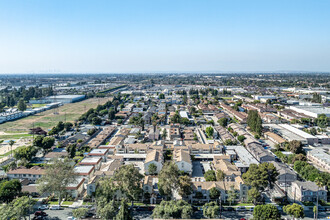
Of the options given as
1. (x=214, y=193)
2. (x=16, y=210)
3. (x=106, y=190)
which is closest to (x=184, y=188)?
(x=214, y=193)

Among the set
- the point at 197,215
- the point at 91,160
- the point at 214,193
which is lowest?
the point at 197,215

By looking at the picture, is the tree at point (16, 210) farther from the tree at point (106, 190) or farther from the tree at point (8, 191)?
the tree at point (106, 190)

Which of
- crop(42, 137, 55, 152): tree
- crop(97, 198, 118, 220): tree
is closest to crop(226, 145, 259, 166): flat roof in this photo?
crop(97, 198, 118, 220): tree

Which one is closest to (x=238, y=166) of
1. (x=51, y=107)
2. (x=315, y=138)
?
(x=315, y=138)

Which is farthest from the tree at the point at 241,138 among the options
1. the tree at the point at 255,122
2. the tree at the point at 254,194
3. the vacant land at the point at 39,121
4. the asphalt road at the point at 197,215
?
the vacant land at the point at 39,121

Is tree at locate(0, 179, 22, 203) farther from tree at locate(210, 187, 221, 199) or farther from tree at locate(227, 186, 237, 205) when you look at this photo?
tree at locate(227, 186, 237, 205)

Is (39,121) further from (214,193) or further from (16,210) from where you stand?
(214,193)
